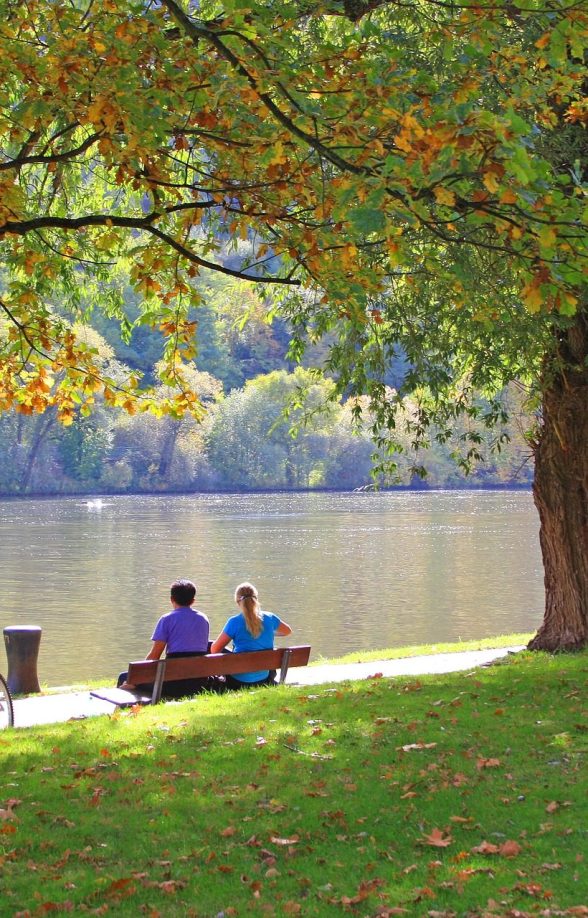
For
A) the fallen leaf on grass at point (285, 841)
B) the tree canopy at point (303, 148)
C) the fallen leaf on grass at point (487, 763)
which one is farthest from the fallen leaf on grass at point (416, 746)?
the tree canopy at point (303, 148)

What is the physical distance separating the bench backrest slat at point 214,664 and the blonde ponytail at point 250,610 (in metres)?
0.19

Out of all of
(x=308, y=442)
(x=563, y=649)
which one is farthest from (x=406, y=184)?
(x=308, y=442)

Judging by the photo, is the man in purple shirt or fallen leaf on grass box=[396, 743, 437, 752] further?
the man in purple shirt

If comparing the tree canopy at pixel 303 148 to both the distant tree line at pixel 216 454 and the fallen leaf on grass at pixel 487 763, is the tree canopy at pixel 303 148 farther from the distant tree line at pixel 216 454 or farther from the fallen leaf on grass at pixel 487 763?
the distant tree line at pixel 216 454

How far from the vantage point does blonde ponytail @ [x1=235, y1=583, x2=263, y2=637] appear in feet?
29.7

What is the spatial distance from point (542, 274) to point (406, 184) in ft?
2.23

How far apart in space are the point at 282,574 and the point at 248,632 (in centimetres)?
1947

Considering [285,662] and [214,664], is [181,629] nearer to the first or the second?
[214,664]

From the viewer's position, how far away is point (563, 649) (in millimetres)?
11258

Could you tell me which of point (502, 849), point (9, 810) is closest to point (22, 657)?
point (9, 810)

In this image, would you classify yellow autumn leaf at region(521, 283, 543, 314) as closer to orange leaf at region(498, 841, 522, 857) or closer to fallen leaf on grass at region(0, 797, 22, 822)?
orange leaf at region(498, 841, 522, 857)

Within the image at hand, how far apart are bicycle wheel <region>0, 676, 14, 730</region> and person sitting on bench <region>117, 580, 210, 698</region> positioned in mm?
947

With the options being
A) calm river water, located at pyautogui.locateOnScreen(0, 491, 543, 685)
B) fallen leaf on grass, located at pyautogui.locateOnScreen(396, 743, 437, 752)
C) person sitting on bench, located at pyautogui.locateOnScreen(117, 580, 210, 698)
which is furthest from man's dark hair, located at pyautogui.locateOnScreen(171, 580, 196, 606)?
calm river water, located at pyautogui.locateOnScreen(0, 491, 543, 685)

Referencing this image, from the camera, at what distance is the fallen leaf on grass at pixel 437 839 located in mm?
4766
